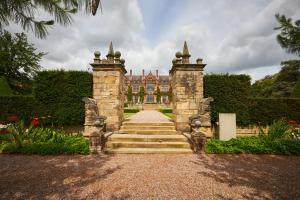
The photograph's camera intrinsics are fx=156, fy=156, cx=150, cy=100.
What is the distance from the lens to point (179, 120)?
7074mm

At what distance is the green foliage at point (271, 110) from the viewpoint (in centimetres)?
852

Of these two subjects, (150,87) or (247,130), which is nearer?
(247,130)

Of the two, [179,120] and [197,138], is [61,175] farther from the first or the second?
[179,120]

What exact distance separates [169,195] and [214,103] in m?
6.23

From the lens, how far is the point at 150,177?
3.81 metres

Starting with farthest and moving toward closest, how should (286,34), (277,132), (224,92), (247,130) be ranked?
1. (247,130)
2. (224,92)
3. (277,132)
4. (286,34)

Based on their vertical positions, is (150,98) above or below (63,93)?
above

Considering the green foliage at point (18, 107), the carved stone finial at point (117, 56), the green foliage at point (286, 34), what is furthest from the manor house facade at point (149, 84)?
the green foliage at point (286, 34)

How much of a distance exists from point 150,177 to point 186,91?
433 cm

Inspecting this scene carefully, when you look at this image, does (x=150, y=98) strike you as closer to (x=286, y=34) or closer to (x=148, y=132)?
(x=148, y=132)

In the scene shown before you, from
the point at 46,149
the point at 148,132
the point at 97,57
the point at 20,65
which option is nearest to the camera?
the point at 46,149

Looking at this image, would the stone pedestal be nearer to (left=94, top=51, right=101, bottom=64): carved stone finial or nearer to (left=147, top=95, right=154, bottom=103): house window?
(left=94, top=51, right=101, bottom=64): carved stone finial

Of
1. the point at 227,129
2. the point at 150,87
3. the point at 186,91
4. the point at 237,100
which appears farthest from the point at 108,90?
the point at 150,87

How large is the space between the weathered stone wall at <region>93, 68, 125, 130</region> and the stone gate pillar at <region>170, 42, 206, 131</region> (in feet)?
8.94
